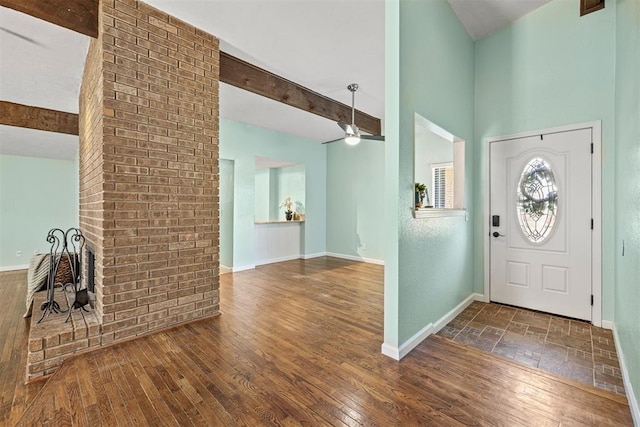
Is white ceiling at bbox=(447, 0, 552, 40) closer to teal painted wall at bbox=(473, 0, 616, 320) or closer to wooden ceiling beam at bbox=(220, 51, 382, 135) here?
teal painted wall at bbox=(473, 0, 616, 320)

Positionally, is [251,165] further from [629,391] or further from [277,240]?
[629,391]

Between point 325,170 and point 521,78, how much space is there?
15.8ft

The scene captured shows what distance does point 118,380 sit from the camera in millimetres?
2018

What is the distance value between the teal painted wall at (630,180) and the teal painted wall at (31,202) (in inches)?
338

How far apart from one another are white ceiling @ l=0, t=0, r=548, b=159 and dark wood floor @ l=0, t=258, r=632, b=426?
3151mm

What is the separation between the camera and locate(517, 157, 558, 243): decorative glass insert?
10.9ft

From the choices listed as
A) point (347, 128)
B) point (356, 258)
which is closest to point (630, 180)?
point (347, 128)

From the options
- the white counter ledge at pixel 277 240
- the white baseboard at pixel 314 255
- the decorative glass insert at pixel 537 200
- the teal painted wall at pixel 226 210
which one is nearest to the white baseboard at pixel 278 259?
the white counter ledge at pixel 277 240

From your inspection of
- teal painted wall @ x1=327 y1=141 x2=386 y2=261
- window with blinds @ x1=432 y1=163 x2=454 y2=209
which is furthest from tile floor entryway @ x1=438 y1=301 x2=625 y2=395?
teal painted wall @ x1=327 y1=141 x2=386 y2=261

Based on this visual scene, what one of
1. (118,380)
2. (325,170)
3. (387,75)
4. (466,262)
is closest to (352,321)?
(466,262)

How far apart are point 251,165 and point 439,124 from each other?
4025 millimetres

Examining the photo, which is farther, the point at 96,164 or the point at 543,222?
the point at 543,222

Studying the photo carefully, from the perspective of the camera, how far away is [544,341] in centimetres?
266

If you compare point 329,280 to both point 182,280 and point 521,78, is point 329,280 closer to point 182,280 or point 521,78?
point 182,280
